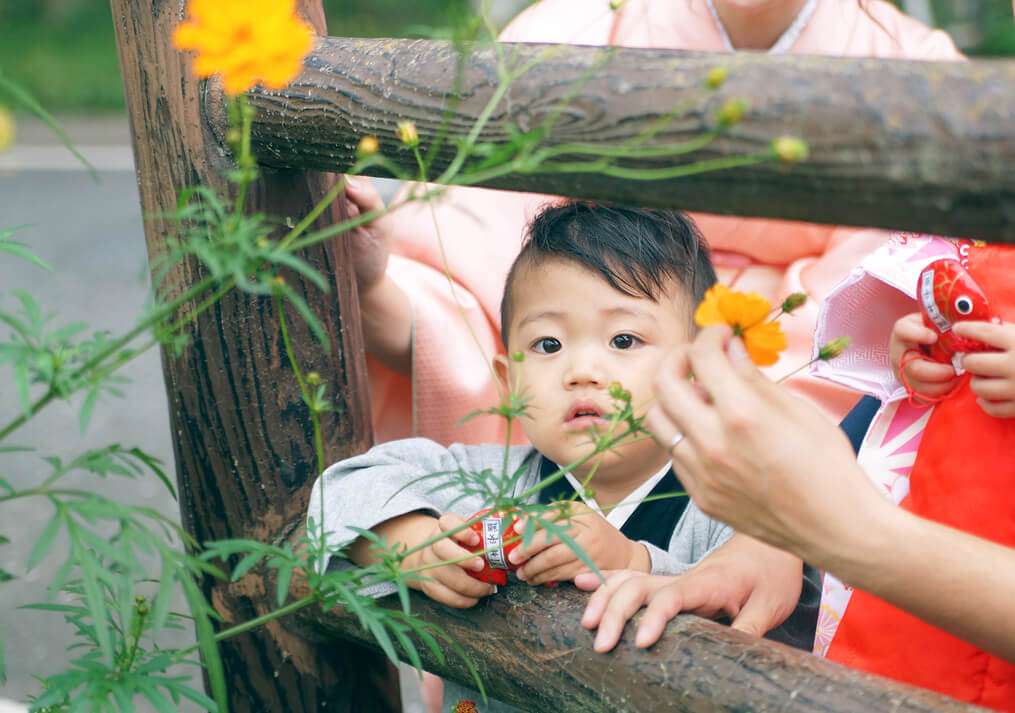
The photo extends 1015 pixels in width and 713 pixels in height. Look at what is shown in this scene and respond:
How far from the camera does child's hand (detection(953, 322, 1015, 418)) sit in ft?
3.55

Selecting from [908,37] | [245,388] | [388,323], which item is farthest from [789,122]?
[908,37]

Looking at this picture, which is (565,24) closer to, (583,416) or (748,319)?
(583,416)

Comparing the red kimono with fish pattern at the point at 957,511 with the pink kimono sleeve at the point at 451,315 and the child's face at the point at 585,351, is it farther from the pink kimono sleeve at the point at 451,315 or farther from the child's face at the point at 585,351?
the pink kimono sleeve at the point at 451,315

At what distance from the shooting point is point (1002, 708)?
1.10 metres

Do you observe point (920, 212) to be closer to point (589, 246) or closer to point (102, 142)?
point (589, 246)

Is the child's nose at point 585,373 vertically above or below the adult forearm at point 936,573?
above

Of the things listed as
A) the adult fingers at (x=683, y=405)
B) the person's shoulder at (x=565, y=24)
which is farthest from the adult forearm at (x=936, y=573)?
the person's shoulder at (x=565, y=24)

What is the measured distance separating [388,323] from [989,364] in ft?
3.23

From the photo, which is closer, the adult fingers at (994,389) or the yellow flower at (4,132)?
the yellow flower at (4,132)

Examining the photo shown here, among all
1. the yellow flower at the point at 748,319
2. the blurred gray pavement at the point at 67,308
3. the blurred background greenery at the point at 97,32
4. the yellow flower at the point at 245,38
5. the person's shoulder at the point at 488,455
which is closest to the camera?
the yellow flower at the point at 245,38

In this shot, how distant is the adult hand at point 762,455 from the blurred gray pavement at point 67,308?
474 mm

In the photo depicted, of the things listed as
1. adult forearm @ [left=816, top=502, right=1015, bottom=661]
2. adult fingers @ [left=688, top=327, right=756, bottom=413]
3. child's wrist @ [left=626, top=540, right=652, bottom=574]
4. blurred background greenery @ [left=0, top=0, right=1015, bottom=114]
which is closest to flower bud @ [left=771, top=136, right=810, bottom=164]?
adult fingers @ [left=688, top=327, right=756, bottom=413]

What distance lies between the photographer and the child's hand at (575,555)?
1.16 metres

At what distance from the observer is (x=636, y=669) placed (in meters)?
1.07
